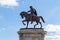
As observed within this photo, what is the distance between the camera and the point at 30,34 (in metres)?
67.0

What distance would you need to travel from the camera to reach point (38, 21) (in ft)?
221

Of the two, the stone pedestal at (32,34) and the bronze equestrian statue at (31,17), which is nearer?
the stone pedestal at (32,34)

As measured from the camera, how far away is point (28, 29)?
6712 cm

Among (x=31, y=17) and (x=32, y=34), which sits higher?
(x=31, y=17)

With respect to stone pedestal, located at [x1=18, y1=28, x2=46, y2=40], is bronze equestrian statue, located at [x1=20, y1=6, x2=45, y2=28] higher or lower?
higher

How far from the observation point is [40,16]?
67.6m

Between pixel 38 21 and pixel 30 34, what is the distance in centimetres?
187

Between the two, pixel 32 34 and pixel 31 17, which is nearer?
pixel 32 34

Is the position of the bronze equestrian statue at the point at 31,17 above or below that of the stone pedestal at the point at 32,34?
above

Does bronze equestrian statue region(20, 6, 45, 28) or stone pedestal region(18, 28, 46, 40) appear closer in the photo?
stone pedestal region(18, 28, 46, 40)

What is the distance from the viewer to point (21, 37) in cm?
6712

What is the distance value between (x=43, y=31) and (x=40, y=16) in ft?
6.71

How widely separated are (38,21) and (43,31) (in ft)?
4.98

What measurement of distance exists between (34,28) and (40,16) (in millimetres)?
1686
